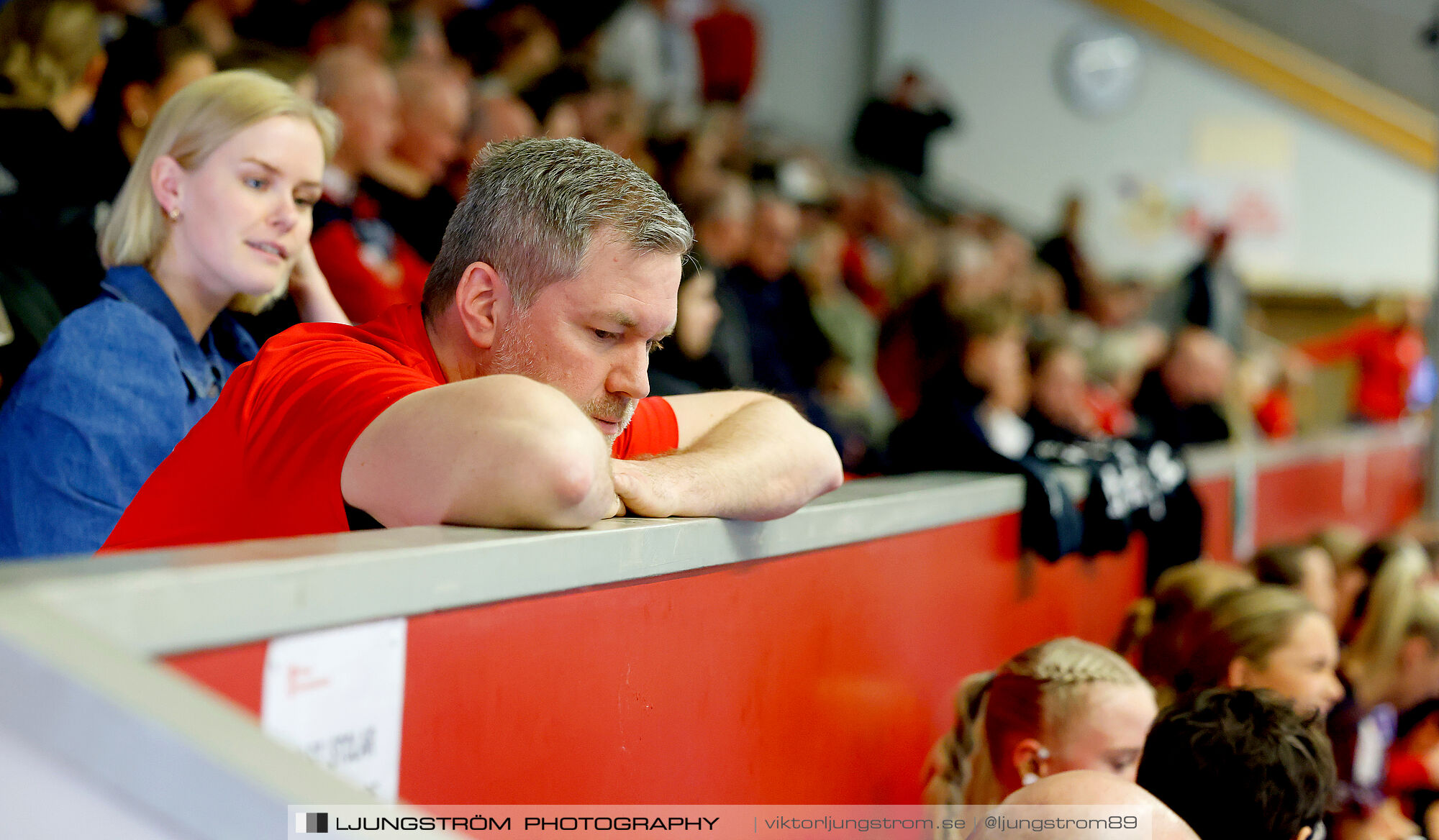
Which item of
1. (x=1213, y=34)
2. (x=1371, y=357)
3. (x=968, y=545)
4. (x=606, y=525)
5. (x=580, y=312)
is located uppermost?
(x=1213, y=34)

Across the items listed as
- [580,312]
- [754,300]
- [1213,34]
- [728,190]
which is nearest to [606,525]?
[580,312]

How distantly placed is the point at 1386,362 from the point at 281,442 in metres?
7.93

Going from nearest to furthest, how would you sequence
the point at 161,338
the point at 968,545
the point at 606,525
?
the point at 606,525 → the point at 161,338 → the point at 968,545

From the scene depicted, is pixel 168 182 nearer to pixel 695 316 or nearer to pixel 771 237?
pixel 695 316

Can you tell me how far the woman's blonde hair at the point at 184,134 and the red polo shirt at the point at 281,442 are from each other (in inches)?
20.7

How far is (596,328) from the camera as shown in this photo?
54.5 inches

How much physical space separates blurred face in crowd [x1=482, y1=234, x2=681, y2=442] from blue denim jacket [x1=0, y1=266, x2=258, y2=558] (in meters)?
0.54

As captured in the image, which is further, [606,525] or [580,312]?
[580,312]

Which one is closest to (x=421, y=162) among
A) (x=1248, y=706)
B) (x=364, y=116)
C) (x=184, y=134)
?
(x=364, y=116)

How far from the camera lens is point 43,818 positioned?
68cm

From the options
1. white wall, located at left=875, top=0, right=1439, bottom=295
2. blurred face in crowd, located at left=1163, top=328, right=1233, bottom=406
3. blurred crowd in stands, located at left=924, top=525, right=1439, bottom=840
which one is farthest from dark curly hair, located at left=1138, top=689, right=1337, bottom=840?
white wall, located at left=875, top=0, right=1439, bottom=295

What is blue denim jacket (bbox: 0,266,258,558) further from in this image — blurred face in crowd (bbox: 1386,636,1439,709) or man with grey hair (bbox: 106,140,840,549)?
blurred face in crowd (bbox: 1386,636,1439,709)

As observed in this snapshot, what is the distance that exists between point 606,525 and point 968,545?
1.10m

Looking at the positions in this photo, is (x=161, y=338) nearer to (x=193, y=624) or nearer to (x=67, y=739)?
(x=193, y=624)
